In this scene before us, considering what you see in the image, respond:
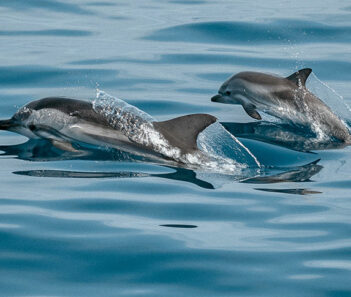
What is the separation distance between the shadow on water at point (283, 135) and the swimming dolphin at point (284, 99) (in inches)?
8.1

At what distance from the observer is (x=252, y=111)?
480 inches

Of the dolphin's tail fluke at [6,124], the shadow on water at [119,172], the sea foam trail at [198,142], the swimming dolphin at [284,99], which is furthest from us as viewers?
the swimming dolphin at [284,99]

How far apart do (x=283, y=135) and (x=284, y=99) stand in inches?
50.3

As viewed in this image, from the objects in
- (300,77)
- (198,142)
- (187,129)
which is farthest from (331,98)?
(187,129)

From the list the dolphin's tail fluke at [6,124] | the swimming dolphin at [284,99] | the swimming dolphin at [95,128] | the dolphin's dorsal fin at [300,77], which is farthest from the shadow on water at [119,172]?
the dolphin's dorsal fin at [300,77]

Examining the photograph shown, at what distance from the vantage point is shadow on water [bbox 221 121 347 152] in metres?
10.3

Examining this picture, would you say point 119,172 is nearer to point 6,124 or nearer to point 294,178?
point 294,178

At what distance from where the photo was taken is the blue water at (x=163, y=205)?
6051 millimetres

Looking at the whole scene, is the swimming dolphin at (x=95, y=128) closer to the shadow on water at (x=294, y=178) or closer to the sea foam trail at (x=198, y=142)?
the sea foam trail at (x=198, y=142)

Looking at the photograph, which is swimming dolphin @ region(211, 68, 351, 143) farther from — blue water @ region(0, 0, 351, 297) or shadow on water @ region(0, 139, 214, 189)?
shadow on water @ region(0, 139, 214, 189)

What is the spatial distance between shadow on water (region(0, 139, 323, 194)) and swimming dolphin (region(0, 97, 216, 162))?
0.14 meters

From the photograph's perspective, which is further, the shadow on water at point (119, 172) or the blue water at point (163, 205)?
the shadow on water at point (119, 172)

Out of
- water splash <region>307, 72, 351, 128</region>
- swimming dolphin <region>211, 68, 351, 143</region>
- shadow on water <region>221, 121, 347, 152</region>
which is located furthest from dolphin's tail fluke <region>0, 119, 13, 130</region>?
water splash <region>307, 72, 351, 128</region>

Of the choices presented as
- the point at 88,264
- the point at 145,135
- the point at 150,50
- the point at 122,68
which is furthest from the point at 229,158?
the point at 150,50
